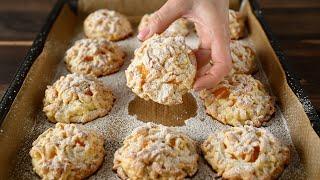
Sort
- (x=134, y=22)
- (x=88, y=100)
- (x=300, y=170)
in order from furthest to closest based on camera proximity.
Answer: (x=134, y=22), (x=88, y=100), (x=300, y=170)

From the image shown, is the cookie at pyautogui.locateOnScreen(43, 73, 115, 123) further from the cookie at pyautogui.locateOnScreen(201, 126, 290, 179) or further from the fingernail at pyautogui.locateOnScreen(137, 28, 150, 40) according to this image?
the cookie at pyautogui.locateOnScreen(201, 126, 290, 179)

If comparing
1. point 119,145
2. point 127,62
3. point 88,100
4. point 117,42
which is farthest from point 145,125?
point 117,42

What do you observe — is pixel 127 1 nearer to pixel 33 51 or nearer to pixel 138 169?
pixel 33 51

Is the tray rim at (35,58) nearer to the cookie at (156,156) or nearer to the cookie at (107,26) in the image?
the cookie at (107,26)

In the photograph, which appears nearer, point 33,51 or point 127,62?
point 33,51

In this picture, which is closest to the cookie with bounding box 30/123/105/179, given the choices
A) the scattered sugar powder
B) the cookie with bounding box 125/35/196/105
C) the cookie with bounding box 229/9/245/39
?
the scattered sugar powder

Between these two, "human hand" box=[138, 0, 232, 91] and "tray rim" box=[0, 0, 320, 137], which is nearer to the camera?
"tray rim" box=[0, 0, 320, 137]

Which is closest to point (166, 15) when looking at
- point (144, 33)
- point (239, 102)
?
point (144, 33)
